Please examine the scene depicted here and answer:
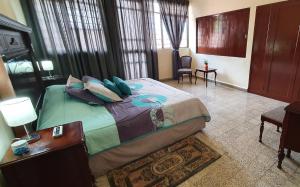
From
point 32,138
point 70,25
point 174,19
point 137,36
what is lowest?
point 32,138

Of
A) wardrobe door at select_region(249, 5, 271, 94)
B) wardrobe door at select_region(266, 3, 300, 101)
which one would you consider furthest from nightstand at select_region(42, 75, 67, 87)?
wardrobe door at select_region(266, 3, 300, 101)

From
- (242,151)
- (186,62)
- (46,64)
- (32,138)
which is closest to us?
(32,138)

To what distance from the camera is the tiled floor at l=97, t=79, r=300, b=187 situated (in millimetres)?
1542

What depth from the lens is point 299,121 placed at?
1.36m

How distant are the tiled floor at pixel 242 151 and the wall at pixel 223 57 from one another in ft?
3.17

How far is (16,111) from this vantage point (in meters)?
1.02

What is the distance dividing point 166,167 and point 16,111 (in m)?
1.46

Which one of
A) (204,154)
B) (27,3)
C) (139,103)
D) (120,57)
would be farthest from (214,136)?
(27,3)

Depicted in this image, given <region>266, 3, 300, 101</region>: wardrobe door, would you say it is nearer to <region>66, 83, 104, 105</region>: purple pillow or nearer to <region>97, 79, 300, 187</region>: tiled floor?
<region>97, 79, 300, 187</region>: tiled floor

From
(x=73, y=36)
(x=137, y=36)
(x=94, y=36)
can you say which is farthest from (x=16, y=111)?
(x=137, y=36)

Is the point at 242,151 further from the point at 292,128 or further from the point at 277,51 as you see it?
the point at 277,51

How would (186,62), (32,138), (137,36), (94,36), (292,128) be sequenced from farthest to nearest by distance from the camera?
(186,62), (137,36), (94,36), (292,128), (32,138)

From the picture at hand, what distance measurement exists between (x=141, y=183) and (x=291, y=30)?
3742 mm

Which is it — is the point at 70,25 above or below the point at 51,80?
above
